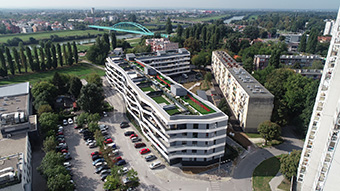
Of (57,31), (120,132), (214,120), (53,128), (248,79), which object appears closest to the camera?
(214,120)

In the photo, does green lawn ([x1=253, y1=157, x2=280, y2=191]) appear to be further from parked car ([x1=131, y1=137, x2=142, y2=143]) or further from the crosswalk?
parked car ([x1=131, y1=137, x2=142, y2=143])

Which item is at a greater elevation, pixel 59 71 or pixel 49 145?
pixel 59 71

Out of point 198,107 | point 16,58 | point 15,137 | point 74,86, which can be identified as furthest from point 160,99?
point 16,58

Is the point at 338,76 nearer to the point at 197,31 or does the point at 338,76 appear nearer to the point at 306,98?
the point at 306,98

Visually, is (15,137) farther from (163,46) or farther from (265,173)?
(163,46)

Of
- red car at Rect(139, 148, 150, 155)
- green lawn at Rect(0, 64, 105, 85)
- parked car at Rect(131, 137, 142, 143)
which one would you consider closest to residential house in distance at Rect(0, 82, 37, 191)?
red car at Rect(139, 148, 150, 155)

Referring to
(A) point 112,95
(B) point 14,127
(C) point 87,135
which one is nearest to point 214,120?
(C) point 87,135
